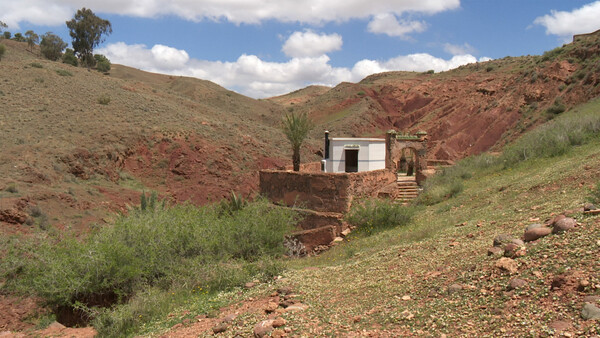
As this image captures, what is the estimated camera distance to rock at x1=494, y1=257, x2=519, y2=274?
4956 millimetres

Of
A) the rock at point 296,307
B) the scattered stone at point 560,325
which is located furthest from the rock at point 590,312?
the rock at point 296,307

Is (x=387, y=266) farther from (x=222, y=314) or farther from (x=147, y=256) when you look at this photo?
(x=147, y=256)

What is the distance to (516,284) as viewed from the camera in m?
4.62

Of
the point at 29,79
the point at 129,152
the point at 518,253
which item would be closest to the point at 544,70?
the point at 129,152

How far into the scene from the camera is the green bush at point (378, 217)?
42.5 feet

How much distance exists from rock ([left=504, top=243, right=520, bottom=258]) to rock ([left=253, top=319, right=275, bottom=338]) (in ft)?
10.6

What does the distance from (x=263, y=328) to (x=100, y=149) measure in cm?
Result: 2377

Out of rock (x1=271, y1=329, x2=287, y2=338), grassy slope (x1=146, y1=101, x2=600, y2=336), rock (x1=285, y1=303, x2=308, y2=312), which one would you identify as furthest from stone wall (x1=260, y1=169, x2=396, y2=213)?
rock (x1=271, y1=329, x2=287, y2=338)

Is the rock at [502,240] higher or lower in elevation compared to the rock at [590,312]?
higher

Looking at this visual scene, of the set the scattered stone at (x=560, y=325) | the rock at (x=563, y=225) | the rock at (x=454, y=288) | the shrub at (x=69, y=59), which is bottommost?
the rock at (x=454, y=288)

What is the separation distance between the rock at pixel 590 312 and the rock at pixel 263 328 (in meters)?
3.35

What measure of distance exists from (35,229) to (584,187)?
17023 millimetres

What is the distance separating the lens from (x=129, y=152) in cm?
2734

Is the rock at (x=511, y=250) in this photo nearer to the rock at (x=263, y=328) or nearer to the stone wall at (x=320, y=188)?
the rock at (x=263, y=328)
